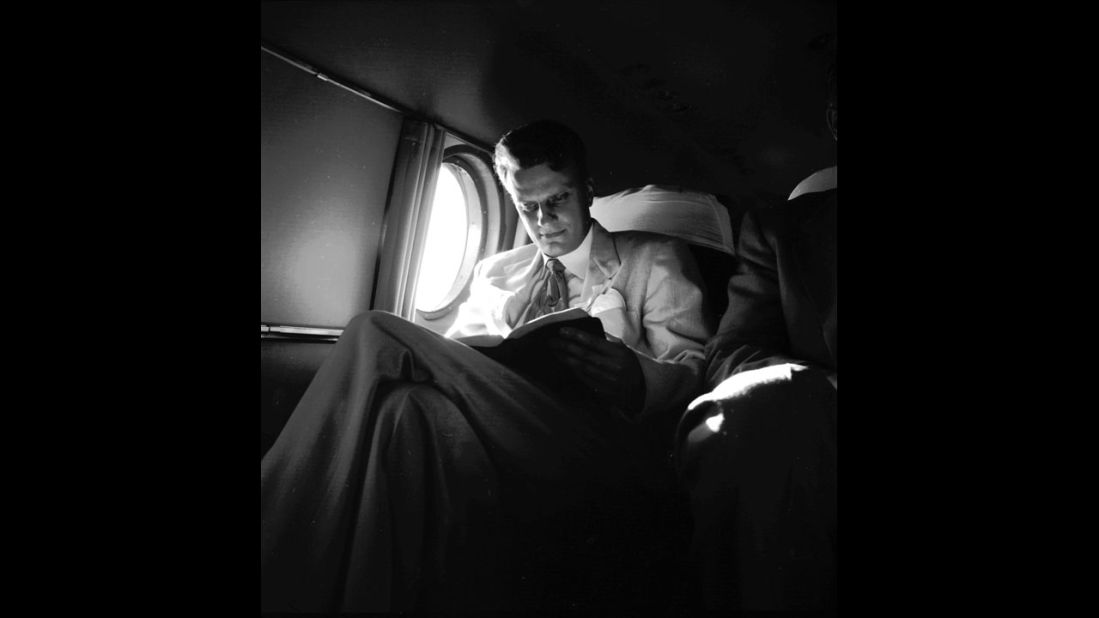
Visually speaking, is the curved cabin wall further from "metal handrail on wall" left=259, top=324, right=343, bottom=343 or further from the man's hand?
→ the man's hand

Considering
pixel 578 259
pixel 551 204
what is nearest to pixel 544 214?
pixel 551 204

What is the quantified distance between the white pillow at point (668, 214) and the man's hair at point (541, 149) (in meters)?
0.12

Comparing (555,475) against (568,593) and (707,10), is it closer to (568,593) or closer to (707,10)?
(568,593)

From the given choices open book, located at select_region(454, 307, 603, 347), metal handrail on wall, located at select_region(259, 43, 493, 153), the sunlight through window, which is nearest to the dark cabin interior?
metal handrail on wall, located at select_region(259, 43, 493, 153)

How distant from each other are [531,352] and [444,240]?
1.24ft

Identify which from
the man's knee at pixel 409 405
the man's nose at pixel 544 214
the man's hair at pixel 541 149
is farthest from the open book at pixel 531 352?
the man's hair at pixel 541 149

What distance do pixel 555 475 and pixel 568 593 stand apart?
272 mm

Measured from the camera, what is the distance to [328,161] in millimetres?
1791

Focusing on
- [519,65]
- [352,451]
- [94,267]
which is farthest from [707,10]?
[94,267]

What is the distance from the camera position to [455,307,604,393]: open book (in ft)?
5.87

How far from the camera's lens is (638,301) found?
6.07ft

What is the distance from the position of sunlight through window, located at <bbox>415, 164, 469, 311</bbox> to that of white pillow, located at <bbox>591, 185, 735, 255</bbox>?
1.14ft

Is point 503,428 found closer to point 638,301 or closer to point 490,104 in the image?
point 638,301

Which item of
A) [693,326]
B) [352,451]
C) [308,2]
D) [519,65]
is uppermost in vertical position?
[308,2]
